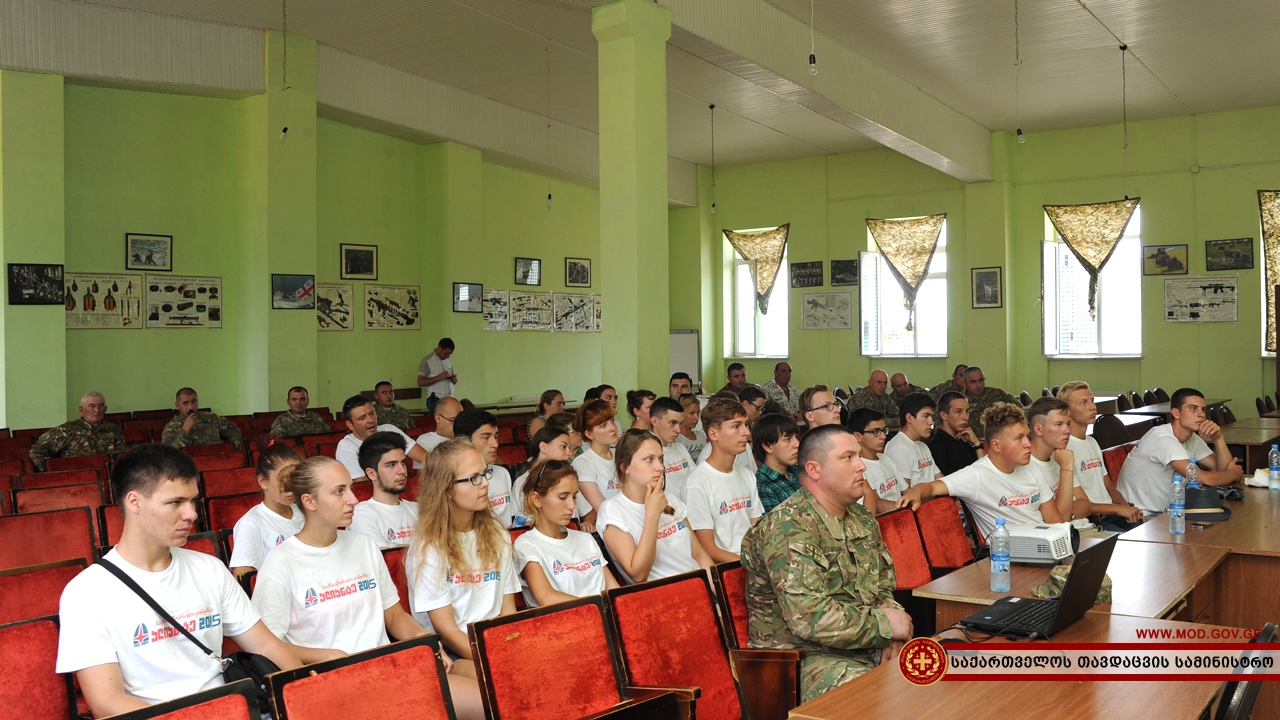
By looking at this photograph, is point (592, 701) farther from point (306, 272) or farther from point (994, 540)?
point (306, 272)

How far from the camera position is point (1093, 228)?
13.6 meters

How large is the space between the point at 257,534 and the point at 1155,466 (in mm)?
4721

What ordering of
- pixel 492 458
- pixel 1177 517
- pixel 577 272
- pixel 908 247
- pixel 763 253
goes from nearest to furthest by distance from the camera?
1. pixel 1177 517
2. pixel 492 458
3. pixel 577 272
4. pixel 908 247
5. pixel 763 253

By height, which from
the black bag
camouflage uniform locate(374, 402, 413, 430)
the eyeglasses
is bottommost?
the black bag

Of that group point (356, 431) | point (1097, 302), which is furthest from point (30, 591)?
point (1097, 302)

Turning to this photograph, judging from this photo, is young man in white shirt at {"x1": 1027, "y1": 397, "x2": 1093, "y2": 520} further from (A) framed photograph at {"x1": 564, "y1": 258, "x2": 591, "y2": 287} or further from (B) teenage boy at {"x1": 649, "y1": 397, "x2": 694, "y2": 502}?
(A) framed photograph at {"x1": 564, "y1": 258, "x2": 591, "y2": 287}

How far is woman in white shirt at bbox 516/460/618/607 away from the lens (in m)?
3.39

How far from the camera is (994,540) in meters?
3.39

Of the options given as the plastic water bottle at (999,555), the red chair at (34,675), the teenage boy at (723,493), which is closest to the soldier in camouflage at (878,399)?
the teenage boy at (723,493)

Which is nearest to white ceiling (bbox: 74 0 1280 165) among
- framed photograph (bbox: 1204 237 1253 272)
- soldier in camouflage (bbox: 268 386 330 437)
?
framed photograph (bbox: 1204 237 1253 272)

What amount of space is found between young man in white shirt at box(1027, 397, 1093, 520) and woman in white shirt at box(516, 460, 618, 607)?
2.28 m

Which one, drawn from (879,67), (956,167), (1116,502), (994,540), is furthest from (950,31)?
(994,540)

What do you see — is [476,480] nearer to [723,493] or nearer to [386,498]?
[386,498]

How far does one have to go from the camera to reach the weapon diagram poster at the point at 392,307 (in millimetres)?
11297
